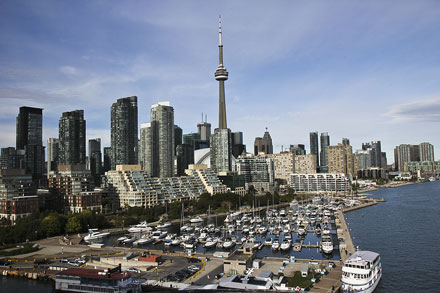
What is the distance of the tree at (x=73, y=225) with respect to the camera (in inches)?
2906

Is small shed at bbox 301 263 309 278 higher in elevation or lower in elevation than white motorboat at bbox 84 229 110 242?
higher

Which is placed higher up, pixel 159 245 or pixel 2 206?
pixel 2 206

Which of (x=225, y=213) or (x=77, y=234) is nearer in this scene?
(x=77, y=234)

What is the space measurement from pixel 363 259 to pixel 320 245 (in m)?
19.8

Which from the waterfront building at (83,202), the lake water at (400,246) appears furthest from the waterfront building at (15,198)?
the lake water at (400,246)

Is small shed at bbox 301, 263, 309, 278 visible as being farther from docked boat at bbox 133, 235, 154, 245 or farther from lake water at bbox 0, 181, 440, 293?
docked boat at bbox 133, 235, 154, 245

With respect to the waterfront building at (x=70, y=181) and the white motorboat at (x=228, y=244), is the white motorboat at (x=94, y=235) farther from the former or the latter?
the waterfront building at (x=70, y=181)

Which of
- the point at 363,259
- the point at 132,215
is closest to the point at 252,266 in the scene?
the point at 363,259

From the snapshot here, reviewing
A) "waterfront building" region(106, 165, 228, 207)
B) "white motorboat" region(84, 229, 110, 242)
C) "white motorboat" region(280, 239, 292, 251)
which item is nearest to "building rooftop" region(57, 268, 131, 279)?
"white motorboat" region(280, 239, 292, 251)

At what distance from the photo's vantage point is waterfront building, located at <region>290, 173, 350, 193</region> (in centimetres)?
17974

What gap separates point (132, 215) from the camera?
95812 millimetres

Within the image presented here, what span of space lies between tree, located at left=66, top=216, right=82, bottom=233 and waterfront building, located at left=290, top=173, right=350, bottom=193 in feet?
437

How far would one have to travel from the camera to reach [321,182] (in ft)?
608

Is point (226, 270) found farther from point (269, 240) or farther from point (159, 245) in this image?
point (159, 245)
